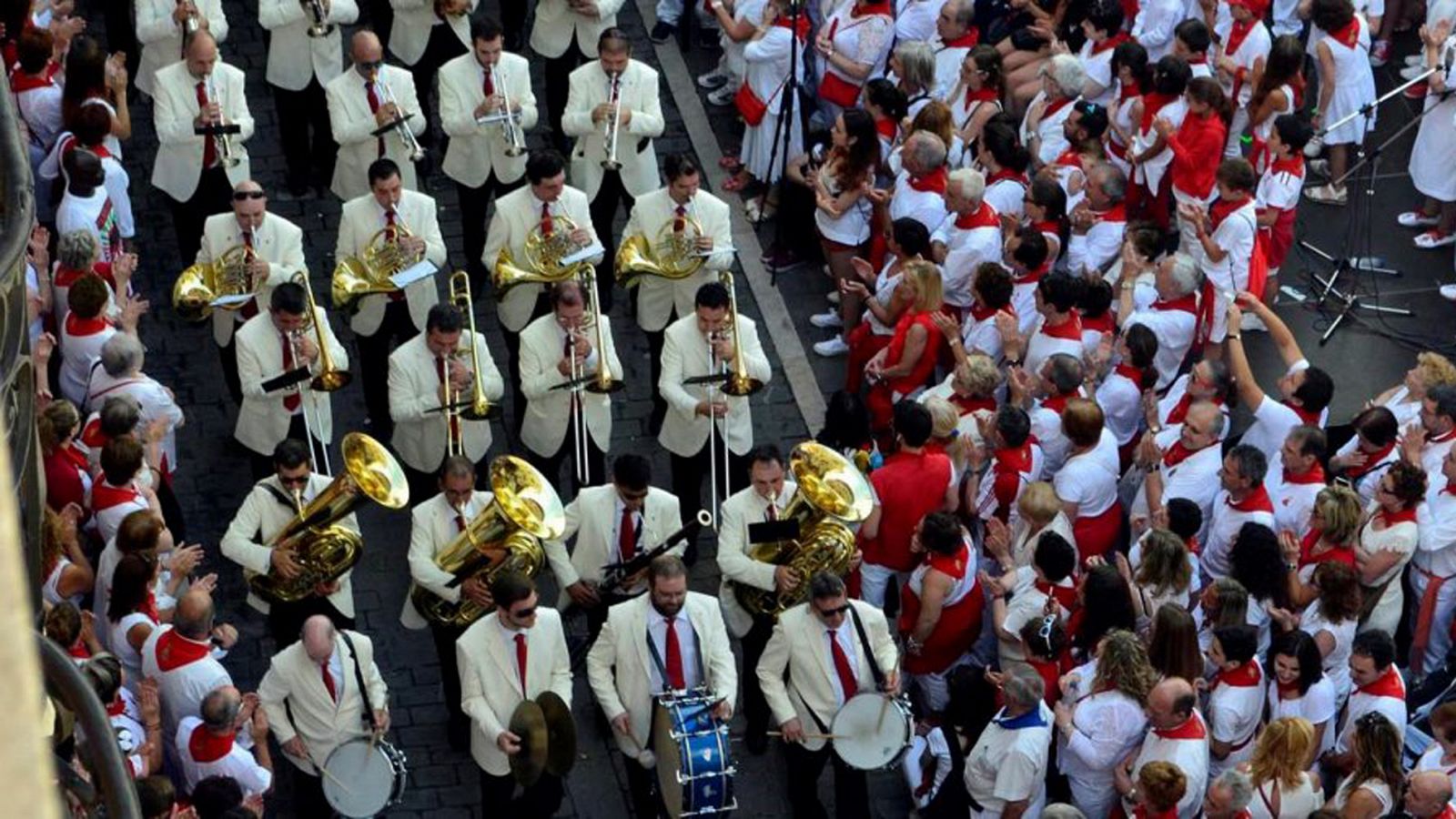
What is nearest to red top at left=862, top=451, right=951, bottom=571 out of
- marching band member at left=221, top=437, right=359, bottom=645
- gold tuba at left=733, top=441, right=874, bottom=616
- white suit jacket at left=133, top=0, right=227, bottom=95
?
gold tuba at left=733, top=441, right=874, bottom=616

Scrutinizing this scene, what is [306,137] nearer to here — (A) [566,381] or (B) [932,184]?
(A) [566,381]

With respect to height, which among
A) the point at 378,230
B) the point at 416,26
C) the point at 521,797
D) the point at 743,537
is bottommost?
the point at 521,797

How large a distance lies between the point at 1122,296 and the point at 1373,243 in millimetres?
3650

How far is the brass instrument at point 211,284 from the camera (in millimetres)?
12055

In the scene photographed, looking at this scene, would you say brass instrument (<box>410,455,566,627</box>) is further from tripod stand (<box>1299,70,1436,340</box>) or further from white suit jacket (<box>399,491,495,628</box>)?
tripod stand (<box>1299,70,1436,340</box>)

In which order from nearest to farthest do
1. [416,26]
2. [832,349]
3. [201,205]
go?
[201,205] < [832,349] < [416,26]

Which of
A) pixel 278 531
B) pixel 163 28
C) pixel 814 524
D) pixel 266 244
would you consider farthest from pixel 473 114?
pixel 814 524

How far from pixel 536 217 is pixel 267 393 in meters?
1.97

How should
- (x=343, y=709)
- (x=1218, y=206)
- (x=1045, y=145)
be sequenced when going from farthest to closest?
(x=1045, y=145) → (x=1218, y=206) → (x=343, y=709)

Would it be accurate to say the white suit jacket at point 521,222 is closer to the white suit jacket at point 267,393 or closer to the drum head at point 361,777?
the white suit jacket at point 267,393

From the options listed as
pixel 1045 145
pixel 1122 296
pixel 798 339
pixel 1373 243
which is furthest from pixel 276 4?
pixel 1373 243

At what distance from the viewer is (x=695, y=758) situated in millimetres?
9523

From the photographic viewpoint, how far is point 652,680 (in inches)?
395

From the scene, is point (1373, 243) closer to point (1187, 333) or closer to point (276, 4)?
point (1187, 333)
